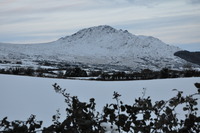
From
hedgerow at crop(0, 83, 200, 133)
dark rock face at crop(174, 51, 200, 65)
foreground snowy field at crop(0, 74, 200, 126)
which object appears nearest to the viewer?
hedgerow at crop(0, 83, 200, 133)

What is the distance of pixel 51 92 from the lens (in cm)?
823

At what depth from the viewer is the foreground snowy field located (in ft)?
24.2

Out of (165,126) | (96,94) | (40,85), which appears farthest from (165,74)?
(165,126)

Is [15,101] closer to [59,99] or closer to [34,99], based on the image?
[34,99]

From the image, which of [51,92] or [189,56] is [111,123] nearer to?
[189,56]

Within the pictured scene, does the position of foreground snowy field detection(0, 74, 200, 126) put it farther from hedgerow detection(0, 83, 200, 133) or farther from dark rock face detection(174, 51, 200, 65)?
hedgerow detection(0, 83, 200, 133)

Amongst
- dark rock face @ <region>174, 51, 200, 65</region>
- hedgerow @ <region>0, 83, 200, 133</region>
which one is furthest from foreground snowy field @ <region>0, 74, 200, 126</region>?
hedgerow @ <region>0, 83, 200, 133</region>

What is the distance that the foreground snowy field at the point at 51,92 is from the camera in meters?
7.37

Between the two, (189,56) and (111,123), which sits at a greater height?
(189,56)

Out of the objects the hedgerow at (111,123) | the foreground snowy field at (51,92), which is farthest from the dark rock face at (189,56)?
the foreground snowy field at (51,92)

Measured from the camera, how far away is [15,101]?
25.2 feet

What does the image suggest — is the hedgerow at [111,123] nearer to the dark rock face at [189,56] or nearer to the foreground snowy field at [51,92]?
the dark rock face at [189,56]

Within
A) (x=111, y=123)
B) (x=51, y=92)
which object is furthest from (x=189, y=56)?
(x=51, y=92)

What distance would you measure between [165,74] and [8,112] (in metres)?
8.64
